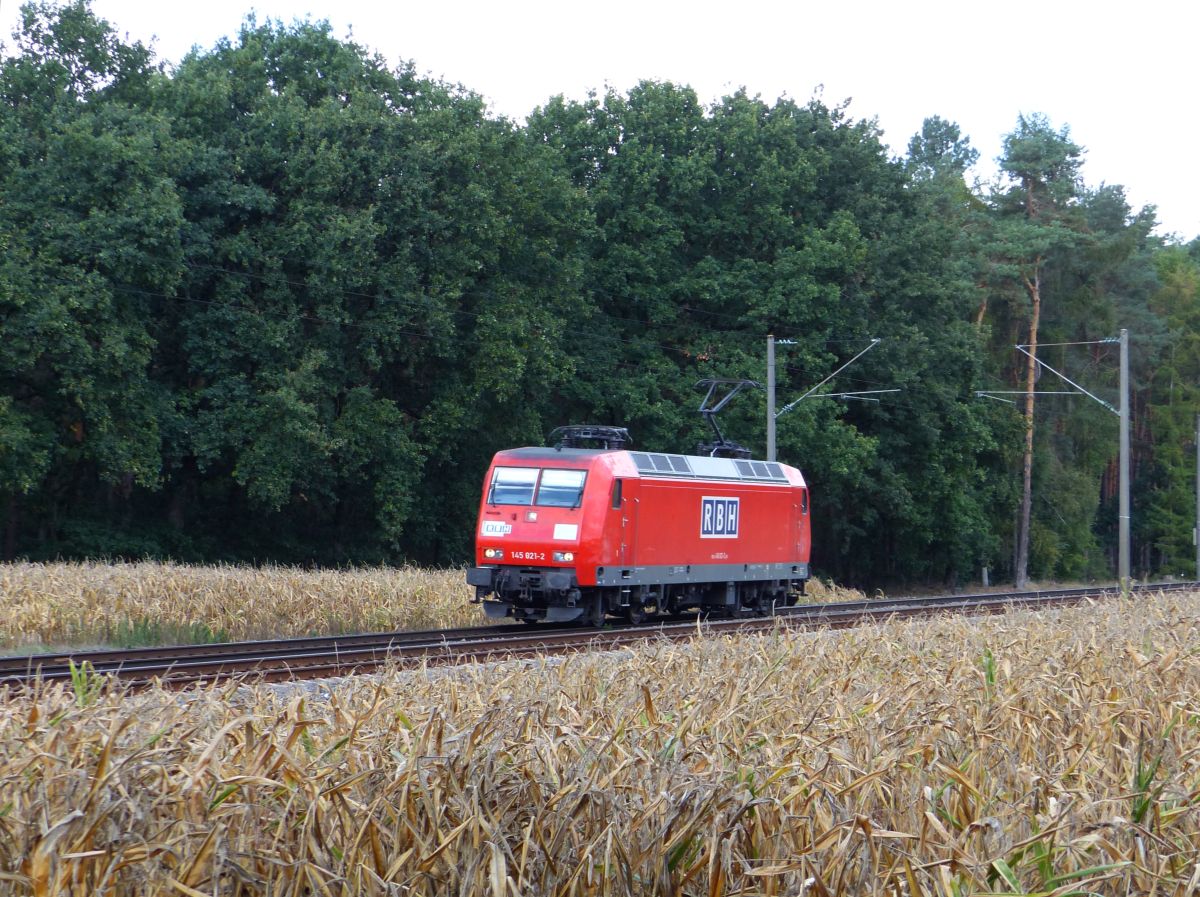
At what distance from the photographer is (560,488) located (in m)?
21.0

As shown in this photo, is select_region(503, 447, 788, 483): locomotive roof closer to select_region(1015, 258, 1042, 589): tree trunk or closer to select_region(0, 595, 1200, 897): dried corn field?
select_region(0, 595, 1200, 897): dried corn field

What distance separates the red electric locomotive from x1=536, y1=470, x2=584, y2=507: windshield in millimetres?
16

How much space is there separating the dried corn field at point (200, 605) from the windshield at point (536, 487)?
249cm

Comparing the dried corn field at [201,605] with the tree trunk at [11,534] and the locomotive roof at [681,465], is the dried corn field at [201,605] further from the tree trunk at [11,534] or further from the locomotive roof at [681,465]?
the tree trunk at [11,534]

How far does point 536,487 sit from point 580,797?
16883 mm

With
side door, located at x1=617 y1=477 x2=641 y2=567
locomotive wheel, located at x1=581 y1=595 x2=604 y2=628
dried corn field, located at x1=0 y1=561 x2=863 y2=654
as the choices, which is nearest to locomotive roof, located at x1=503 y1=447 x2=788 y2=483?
side door, located at x1=617 y1=477 x2=641 y2=567

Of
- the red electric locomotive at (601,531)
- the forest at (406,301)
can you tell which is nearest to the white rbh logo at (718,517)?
the red electric locomotive at (601,531)

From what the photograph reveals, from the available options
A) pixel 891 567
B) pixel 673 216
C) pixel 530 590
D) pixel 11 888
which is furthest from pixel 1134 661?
pixel 891 567

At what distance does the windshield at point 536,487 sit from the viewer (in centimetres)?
2089

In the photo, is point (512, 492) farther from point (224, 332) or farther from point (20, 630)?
point (224, 332)

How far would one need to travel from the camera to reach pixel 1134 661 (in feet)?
28.1

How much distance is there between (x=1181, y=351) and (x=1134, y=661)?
72658 millimetres

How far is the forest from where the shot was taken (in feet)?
106

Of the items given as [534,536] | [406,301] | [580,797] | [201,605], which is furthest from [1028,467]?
[580,797]
